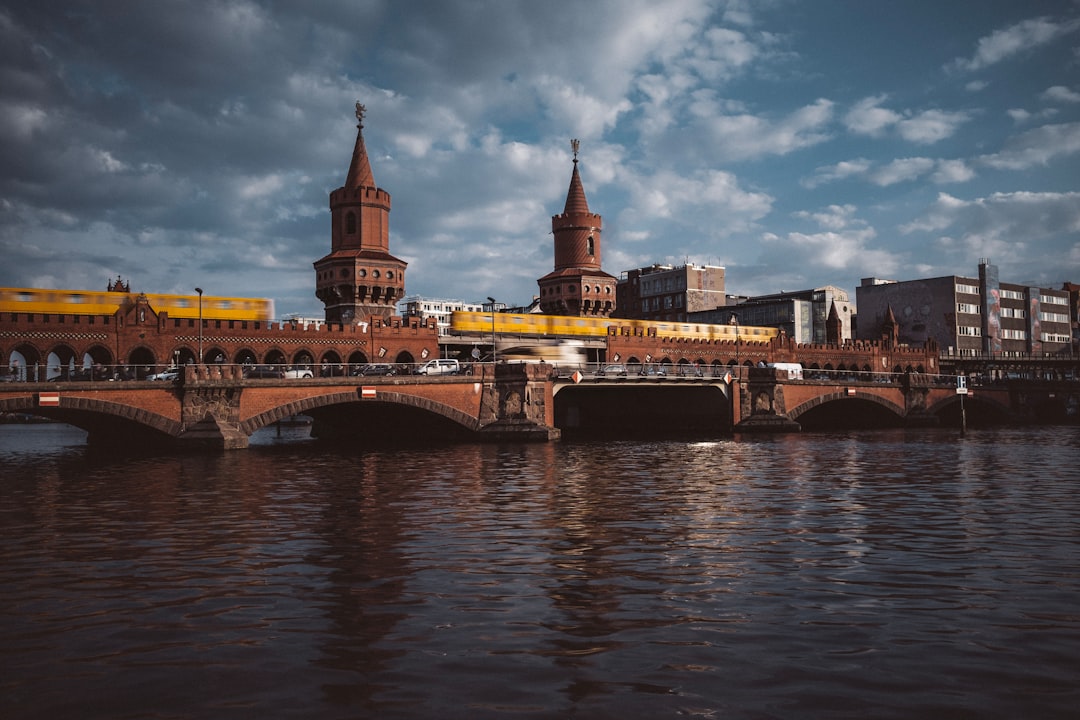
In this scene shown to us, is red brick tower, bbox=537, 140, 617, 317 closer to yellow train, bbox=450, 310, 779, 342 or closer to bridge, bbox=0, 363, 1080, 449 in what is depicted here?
yellow train, bbox=450, 310, 779, 342

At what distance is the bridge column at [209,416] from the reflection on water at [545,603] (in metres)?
18.7

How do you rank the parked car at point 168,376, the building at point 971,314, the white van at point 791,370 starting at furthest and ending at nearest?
the building at point 971,314 < the white van at point 791,370 < the parked car at point 168,376

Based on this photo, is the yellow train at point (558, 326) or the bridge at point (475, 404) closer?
the bridge at point (475, 404)

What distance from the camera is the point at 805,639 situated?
11461mm

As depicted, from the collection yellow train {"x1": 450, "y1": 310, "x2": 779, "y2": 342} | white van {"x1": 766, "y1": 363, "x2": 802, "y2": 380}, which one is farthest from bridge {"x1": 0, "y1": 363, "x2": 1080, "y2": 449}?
yellow train {"x1": 450, "y1": 310, "x2": 779, "y2": 342}

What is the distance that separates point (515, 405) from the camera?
2327 inches

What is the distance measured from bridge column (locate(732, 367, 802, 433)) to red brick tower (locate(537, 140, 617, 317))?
38.3m

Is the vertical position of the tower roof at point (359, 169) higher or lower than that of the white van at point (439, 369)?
higher

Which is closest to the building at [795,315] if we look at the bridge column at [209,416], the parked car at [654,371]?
the parked car at [654,371]

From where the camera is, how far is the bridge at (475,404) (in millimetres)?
47406

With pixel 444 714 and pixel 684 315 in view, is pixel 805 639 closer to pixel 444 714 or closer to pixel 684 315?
pixel 444 714

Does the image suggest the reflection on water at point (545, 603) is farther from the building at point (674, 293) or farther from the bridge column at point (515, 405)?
the building at point (674, 293)

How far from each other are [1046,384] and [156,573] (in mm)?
112226

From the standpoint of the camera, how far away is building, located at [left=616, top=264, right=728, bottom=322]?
158 meters
